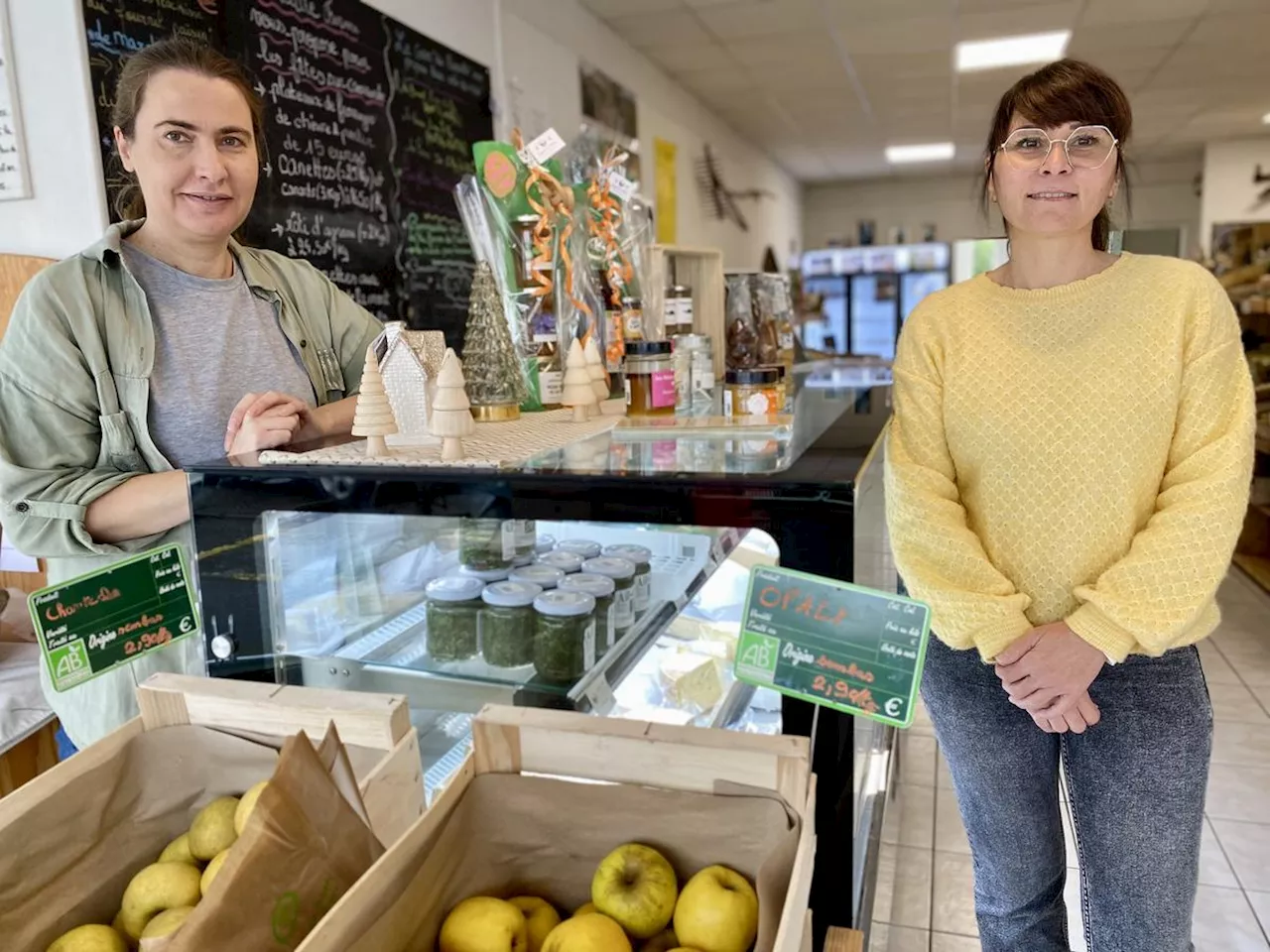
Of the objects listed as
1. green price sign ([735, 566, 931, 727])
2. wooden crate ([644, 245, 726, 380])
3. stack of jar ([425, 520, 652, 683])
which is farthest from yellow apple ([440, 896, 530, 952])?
wooden crate ([644, 245, 726, 380])

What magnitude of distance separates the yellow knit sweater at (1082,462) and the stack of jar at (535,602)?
0.47 m

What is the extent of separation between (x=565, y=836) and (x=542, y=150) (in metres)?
1.12

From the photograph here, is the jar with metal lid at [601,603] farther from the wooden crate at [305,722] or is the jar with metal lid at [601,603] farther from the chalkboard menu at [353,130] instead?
the chalkboard menu at [353,130]

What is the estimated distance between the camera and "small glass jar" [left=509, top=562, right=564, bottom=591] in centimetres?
148

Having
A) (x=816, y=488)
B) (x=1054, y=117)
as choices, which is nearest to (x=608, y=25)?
(x=1054, y=117)

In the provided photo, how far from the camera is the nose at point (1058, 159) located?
1200 mm

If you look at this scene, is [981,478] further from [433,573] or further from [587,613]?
[433,573]

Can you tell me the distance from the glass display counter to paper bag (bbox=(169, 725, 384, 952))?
14.5 inches

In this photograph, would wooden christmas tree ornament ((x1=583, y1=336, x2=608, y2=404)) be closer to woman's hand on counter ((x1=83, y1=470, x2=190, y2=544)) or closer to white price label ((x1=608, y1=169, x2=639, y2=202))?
white price label ((x1=608, y1=169, x2=639, y2=202))

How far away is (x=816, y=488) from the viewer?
35.4 inches

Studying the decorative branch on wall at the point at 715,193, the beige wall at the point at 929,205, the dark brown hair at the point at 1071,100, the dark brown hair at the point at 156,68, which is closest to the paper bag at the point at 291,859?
the dark brown hair at the point at 156,68

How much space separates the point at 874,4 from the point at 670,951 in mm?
4997

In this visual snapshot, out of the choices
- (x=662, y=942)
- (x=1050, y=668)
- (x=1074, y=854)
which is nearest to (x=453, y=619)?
(x=662, y=942)

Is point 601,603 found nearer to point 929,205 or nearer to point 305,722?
point 305,722
